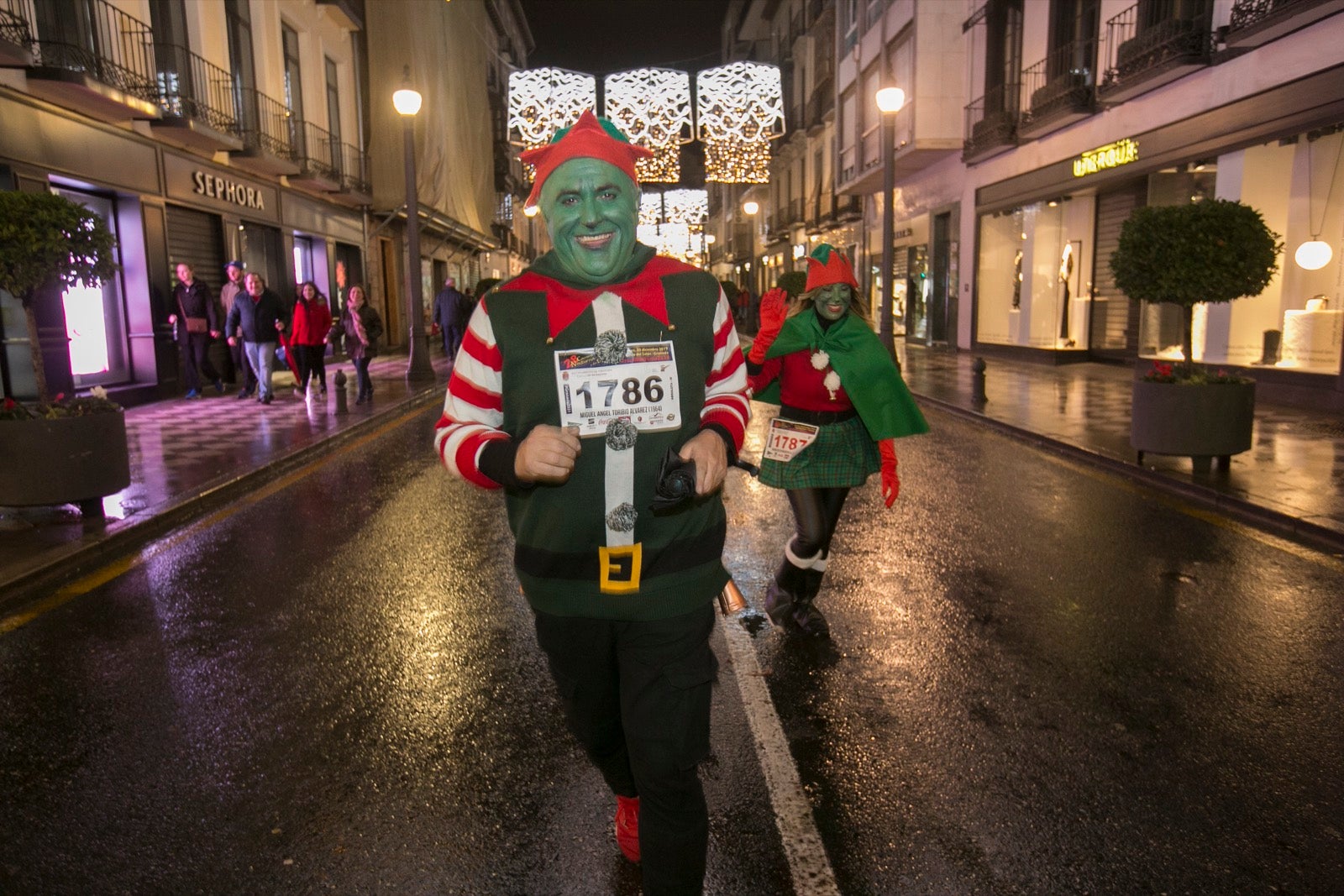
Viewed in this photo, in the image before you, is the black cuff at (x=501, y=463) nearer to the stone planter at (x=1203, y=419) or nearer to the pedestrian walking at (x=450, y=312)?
the stone planter at (x=1203, y=419)

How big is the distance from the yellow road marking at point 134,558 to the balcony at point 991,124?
55.6 feet

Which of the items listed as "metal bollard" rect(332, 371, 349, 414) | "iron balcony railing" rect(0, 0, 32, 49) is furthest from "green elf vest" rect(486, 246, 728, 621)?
"iron balcony railing" rect(0, 0, 32, 49)

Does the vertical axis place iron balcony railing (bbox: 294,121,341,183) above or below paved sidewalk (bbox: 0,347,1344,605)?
above

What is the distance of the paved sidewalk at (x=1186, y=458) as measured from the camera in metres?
7.02

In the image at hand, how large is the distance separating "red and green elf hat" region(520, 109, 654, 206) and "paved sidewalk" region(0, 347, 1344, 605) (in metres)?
4.69

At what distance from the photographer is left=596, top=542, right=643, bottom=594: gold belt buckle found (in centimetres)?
219

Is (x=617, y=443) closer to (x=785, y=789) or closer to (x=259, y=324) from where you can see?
(x=785, y=789)

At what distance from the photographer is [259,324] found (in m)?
14.1

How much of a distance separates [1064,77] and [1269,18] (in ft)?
21.1

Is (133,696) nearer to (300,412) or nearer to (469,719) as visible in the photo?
(469,719)

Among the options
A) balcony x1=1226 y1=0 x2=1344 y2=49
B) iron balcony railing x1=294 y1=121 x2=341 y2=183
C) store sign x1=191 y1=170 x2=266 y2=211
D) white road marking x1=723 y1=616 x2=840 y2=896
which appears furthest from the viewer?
Answer: iron balcony railing x1=294 y1=121 x2=341 y2=183

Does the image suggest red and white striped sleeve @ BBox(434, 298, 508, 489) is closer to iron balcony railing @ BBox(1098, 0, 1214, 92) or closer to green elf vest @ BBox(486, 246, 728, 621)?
green elf vest @ BBox(486, 246, 728, 621)

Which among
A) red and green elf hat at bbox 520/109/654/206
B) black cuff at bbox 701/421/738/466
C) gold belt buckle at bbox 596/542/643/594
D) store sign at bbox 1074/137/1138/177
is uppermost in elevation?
store sign at bbox 1074/137/1138/177

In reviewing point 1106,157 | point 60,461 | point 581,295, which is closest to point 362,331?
point 60,461
